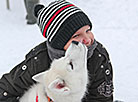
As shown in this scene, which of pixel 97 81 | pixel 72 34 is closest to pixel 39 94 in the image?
pixel 72 34

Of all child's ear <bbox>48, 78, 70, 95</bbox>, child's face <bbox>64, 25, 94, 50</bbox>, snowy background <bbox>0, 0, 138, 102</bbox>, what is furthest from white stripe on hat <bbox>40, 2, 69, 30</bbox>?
→ snowy background <bbox>0, 0, 138, 102</bbox>

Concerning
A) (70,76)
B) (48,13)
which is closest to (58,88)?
(70,76)

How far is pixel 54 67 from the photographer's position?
60.2 inches

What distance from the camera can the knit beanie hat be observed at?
6.00 feet

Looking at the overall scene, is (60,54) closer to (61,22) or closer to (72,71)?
(61,22)

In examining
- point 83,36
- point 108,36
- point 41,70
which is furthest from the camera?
point 108,36

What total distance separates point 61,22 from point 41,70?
1.84 feet

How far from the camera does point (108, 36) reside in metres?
4.62

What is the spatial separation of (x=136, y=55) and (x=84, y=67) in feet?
8.75

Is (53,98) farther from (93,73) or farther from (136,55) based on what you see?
(136,55)

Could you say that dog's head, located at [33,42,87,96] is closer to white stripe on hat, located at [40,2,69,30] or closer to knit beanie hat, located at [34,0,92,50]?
knit beanie hat, located at [34,0,92,50]

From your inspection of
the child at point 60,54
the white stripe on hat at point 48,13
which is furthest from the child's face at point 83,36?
the white stripe on hat at point 48,13

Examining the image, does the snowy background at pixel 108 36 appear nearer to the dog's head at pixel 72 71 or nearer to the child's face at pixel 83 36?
the child's face at pixel 83 36

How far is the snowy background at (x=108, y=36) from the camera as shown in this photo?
3441mm
